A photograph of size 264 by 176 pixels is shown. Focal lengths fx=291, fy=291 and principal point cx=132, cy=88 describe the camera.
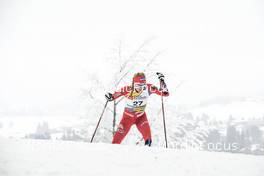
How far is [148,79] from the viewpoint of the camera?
52.0 feet

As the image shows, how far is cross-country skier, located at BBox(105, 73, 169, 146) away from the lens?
773 centimetres

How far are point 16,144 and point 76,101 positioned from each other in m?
11.2

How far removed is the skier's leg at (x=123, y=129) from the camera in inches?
304

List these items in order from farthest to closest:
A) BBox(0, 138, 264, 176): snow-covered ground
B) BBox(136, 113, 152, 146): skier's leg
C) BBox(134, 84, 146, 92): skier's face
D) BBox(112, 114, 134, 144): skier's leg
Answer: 1. BBox(134, 84, 146, 92): skier's face
2. BBox(112, 114, 134, 144): skier's leg
3. BBox(136, 113, 152, 146): skier's leg
4. BBox(0, 138, 264, 176): snow-covered ground

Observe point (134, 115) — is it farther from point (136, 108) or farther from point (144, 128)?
point (144, 128)

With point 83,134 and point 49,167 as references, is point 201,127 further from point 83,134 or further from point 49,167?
point 49,167

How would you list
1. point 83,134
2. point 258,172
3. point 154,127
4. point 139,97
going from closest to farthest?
point 258,172
point 139,97
point 154,127
point 83,134

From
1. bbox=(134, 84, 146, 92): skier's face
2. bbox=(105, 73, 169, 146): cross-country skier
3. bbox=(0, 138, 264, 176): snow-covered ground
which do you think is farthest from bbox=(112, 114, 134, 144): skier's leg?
bbox=(0, 138, 264, 176): snow-covered ground

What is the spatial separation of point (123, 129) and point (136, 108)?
2.21 feet

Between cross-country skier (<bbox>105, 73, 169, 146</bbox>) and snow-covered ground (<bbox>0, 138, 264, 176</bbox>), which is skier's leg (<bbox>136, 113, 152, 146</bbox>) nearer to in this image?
cross-country skier (<bbox>105, 73, 169, 146</bbox>)

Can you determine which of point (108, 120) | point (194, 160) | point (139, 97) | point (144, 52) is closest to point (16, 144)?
point (194, 160)

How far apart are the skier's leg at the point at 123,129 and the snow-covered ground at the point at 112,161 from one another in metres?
2.31

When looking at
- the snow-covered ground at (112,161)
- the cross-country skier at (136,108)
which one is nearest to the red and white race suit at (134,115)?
the cross-country skier at (136,108)

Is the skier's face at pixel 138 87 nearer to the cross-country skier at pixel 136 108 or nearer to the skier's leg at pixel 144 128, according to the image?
the cross-country skier at pixel 136 108
